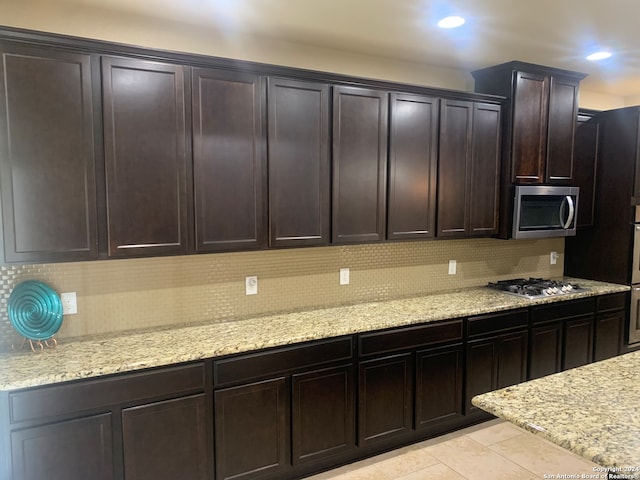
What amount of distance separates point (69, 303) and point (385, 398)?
6.57 feet

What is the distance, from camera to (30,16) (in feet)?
7.79

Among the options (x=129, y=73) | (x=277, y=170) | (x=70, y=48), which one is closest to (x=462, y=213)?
(x=277, y=170)

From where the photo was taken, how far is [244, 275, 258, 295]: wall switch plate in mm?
3045

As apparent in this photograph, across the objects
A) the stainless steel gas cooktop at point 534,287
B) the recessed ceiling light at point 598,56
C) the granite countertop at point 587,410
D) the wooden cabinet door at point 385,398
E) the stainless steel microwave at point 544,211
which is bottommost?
the wooden cabinet door at point 385,398

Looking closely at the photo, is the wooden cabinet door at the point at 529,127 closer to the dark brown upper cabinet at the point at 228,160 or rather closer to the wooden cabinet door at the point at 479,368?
the wooden cabinet door at the point at 479,368

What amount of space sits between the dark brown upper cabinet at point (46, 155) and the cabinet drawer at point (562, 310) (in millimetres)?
3197

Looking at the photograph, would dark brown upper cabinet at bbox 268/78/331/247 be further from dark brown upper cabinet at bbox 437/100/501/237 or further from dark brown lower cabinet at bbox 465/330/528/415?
dark brown lower cabinet at bbox 465/330/528/415

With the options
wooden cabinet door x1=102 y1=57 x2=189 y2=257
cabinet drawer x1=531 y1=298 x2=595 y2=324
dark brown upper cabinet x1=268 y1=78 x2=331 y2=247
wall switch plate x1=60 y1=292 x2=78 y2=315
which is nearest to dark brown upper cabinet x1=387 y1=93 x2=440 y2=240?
dark brown upper cabinet x1=268 y1=78 x2=331 y2=247

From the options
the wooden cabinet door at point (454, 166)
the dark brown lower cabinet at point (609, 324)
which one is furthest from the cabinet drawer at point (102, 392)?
the dark brown lower cabinet at point (609, 324)

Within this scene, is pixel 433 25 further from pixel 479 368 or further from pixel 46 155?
pixel 479 368

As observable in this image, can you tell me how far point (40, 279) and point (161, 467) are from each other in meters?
1.20

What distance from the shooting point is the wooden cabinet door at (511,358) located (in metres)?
3.41

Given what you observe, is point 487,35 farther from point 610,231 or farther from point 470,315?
point 610,231

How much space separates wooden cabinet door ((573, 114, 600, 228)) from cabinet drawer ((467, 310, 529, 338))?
1.40 m
